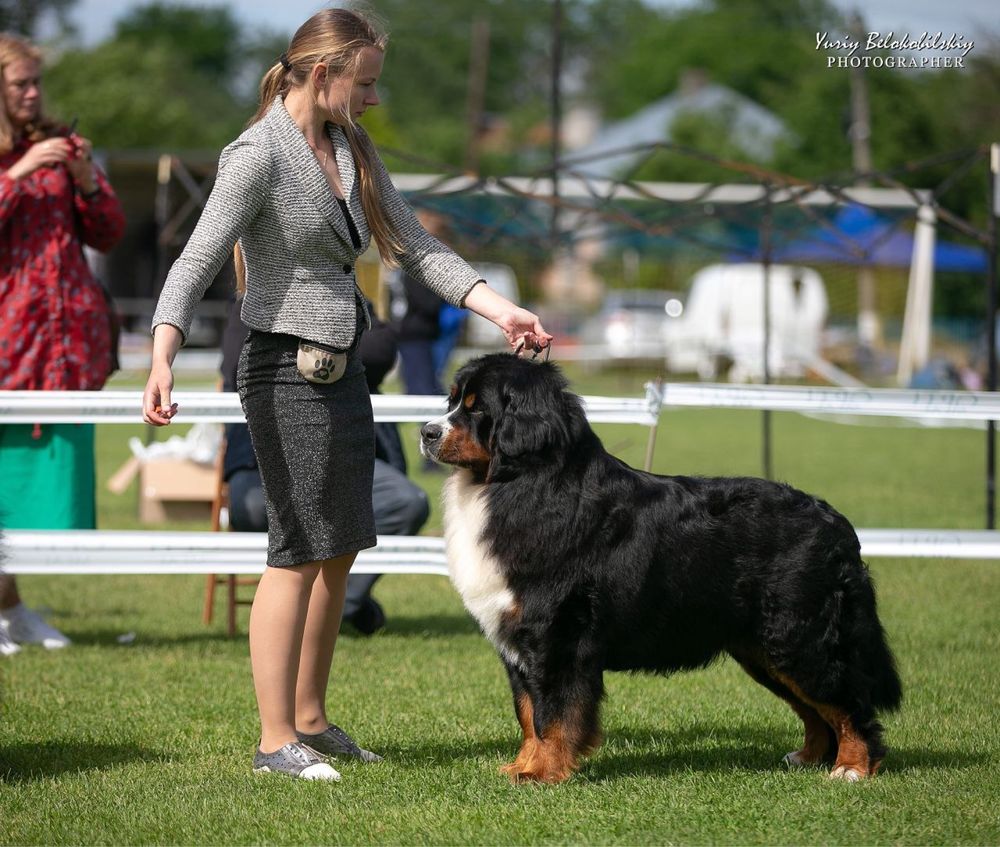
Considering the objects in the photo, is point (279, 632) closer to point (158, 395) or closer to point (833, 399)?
point (158, 395)

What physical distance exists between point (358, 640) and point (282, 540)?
2.64 meters

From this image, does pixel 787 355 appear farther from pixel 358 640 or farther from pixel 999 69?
pixel 358 640

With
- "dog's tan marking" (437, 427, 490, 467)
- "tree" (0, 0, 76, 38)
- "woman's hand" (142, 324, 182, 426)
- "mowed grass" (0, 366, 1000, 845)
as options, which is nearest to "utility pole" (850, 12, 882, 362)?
"mowed grass" (0, 366, 1000, 845)

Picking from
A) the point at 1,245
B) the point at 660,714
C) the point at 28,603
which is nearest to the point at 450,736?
the point at 660,714

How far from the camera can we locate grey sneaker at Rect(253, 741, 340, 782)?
12.5 ft

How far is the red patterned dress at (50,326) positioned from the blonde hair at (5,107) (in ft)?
0.21

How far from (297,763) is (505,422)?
1.23 meters

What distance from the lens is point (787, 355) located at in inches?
1062

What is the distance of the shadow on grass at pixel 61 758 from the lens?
3.96m

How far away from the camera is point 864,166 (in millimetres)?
38031

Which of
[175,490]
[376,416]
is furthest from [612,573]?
[175,490]

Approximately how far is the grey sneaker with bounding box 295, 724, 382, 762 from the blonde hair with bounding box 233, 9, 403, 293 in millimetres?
1449

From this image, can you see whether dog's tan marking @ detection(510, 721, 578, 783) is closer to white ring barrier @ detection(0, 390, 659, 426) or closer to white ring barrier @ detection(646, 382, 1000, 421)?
white ring barrier @ detection(0, 390, 659, 426)

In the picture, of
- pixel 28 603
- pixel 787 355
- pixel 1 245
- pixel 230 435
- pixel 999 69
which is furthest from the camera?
pixel 999 69
